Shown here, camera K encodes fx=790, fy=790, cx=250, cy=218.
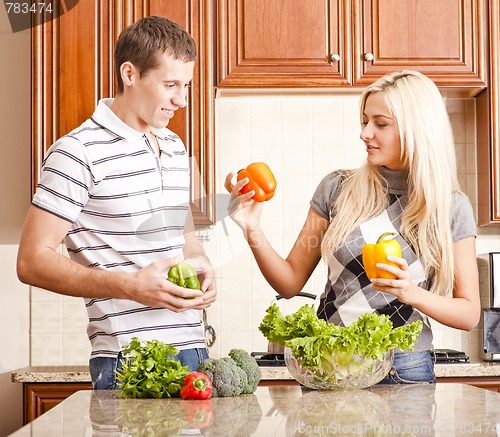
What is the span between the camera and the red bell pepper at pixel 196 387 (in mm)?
1525

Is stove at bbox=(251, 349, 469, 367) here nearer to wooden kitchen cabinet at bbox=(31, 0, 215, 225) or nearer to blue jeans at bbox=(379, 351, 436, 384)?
wooden kitchen cabinet at bbox=(31, 0, 215, 225)

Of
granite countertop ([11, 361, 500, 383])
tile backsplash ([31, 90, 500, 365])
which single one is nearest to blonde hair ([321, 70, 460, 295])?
granite countertop ([11, 361, 500, 383])

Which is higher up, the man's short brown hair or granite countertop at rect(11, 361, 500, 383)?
the man's short brown hair

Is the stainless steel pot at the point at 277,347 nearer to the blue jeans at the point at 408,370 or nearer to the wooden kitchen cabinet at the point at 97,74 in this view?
the wooden kitchen cabinet at the point at 97,74

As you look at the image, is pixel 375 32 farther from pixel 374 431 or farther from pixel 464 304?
pixel 374 431

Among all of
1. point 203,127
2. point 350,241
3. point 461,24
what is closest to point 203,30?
point 203,127

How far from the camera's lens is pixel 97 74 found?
122 inches

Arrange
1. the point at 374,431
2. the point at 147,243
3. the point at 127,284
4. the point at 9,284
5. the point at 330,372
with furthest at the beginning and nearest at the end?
the point at 9,284
the point at 147,243
the point at 127,284
the point at 330,372
the point at 374,431

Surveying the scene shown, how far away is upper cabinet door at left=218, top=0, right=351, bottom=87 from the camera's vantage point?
3137mm

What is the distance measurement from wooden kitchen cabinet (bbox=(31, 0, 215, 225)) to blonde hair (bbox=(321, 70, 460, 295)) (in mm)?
1078

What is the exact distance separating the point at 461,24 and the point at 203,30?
40.7 inches

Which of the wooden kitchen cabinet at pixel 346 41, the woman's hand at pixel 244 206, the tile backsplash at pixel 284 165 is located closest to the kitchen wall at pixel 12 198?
the tile backsplash at pixel 284 165

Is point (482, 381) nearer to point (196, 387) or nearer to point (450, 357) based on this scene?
point (450, 357)

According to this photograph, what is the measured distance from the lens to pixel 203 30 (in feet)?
10.3
